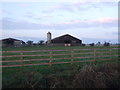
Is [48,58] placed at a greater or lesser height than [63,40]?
lesser

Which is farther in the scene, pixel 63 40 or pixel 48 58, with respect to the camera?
pixel 63 40

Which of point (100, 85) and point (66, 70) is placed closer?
point (100, 85)

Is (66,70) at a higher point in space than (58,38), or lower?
lower

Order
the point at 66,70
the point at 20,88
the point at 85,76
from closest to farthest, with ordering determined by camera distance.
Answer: the point at 20,88
the point at 85,76
the point at 66,70

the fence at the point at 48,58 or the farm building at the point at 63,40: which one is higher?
the farm building at the point at 63,40

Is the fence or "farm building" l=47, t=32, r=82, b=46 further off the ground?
"farm building" l=47, t=32, r=82, b=46

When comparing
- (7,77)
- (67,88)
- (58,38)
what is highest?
(58,38)

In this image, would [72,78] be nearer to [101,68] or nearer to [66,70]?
[66,70]

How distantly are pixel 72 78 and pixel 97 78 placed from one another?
1.15m

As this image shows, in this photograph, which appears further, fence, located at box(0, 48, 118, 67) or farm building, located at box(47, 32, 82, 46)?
farm building, located at box(47, 32, 82, 46)

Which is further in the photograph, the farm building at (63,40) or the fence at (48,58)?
the farm building at (63,40)

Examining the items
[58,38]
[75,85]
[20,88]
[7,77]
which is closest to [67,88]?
[75,85]

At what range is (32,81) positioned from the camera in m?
5.87

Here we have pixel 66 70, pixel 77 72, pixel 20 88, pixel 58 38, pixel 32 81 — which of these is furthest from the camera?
pixel 58 38
